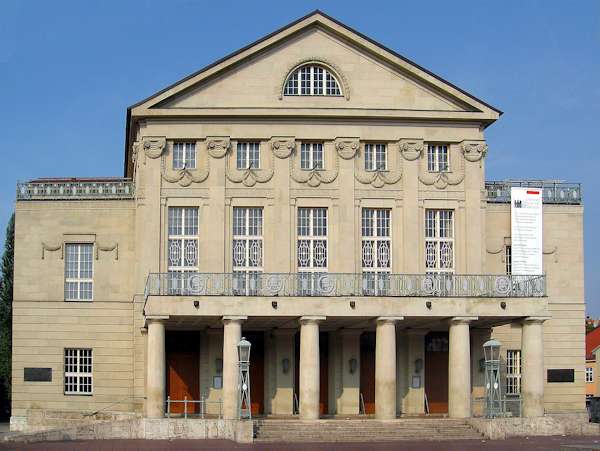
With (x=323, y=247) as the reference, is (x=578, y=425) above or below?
below

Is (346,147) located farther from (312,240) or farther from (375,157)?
(312,240)

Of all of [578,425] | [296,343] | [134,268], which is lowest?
[578,425]

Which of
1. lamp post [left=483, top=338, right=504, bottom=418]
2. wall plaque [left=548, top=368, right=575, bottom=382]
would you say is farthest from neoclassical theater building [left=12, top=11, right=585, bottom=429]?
wall plaque [left=548, top=368, right=575, bottom=382]

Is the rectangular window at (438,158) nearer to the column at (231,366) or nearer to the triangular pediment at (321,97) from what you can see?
the triangular pediment at (321,97)

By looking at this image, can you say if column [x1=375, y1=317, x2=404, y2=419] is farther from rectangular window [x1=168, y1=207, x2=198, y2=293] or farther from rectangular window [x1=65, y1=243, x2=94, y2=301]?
rectangular window [x1=65, y1=243, x2=94, y2=301]

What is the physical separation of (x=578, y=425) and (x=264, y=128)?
17182 millimetres

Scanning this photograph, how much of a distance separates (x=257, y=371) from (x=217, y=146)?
31.1 feet

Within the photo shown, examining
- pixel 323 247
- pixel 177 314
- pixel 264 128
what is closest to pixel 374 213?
pixel 323 247

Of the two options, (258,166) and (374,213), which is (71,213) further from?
(374,213)

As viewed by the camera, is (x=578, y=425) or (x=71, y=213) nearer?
(x=578, y=425)

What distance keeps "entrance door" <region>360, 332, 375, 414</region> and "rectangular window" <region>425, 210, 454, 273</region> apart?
13.2 ft

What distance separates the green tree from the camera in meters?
66.6

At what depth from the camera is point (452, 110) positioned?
50406 mm

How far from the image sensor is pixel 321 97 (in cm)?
5019
